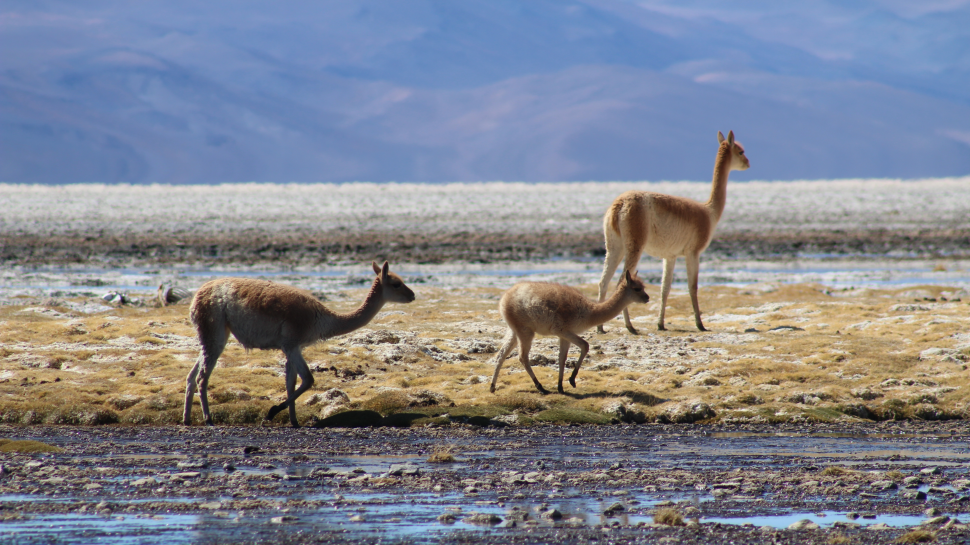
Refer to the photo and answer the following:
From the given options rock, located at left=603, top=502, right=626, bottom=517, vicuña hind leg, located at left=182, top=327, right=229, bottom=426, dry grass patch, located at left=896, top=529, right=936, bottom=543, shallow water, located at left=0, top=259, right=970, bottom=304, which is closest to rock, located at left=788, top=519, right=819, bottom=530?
dry grass patch, located at left=896, top=529, right=936, bottom=543

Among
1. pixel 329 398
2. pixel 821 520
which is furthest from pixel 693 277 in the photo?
pixel 821 520

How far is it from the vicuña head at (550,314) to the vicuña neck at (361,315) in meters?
1.58

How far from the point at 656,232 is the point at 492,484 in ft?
26.0

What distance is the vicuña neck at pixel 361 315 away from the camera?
430 inches

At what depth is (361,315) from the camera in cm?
1112

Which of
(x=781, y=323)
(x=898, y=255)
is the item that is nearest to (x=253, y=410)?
(x=781, y=323)

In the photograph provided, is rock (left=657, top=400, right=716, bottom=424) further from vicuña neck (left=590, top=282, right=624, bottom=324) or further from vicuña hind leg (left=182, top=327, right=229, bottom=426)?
vicuña hind leg (left=182, top=327, right=229, bottom=426)

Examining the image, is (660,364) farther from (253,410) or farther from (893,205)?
(893,205)

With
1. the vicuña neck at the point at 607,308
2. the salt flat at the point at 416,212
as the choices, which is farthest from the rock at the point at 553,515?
the salt flat at the point at 416,212

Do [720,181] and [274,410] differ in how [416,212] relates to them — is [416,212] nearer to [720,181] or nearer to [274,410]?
[720,181]

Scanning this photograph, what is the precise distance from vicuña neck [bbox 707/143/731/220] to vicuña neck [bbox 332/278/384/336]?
24.0 feet

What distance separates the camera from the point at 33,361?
40.1ft

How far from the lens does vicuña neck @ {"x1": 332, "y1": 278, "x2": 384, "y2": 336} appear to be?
35.9 feet

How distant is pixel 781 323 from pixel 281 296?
881 centimetres
